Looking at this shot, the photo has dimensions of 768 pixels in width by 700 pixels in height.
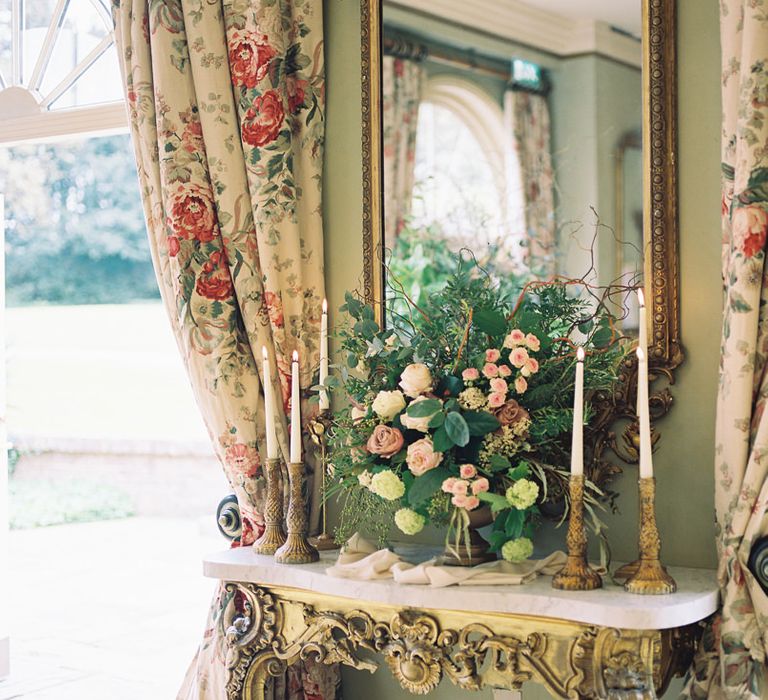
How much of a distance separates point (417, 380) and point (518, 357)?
21 cm

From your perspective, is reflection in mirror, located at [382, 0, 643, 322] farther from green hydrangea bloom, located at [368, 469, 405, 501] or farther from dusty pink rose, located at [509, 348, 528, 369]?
green hydrangea bloom, located at [368, 469, 405, 501]

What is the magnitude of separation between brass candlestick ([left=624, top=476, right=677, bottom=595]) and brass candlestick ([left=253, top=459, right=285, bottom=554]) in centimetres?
86

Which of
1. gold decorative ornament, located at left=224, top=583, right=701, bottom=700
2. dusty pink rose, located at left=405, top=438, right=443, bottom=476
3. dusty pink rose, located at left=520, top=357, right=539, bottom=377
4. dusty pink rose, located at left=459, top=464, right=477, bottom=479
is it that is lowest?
gold decorative ornament, located at left=224, top=583, right=701, bottom=700

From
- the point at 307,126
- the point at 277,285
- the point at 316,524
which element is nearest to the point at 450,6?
the point at 307,126

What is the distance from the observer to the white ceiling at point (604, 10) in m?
2.22

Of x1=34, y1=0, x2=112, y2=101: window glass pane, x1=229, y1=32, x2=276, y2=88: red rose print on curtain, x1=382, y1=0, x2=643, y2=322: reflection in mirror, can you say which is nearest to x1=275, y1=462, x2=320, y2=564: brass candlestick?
x1=382, y1=0, x2=643, y2=322: reflection in mirror

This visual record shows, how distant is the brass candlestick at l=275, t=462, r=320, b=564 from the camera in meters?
2.28

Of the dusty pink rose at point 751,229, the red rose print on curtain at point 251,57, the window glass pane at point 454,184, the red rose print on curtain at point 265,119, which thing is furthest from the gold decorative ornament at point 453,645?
the red rose print on curtain at point 251,57

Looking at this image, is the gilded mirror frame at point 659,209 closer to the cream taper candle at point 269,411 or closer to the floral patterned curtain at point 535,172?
the floral patterned curtain at point 535,172

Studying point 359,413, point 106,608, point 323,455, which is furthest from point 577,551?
point 106,608

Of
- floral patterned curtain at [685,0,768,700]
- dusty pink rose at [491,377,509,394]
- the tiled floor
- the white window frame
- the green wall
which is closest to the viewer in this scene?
floral patterned curtain at [685,0,768,700]

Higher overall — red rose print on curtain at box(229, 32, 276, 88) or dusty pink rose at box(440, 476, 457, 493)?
red rose print on curtain at box(229, 32, 276, 88)

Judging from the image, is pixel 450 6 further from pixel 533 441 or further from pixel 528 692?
pixel 528 692

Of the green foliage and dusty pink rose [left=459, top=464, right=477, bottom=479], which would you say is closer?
dusty pink rose [left=459, top=464, right=477, bottom=479]
